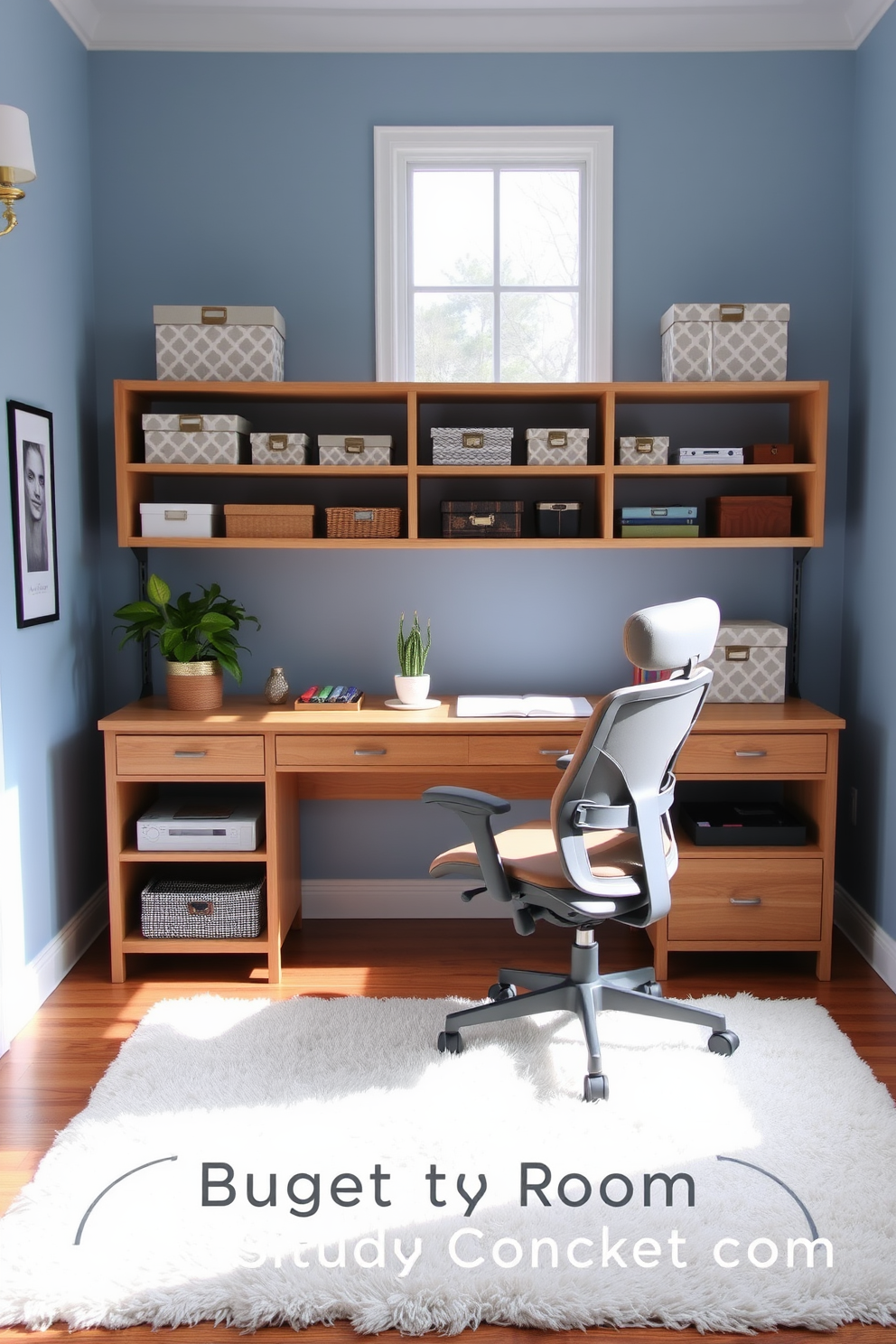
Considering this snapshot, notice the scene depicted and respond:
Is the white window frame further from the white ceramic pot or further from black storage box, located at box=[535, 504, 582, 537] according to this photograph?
A: the white ceramic pot

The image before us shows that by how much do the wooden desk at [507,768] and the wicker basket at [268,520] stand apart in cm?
59

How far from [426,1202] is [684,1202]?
0.50 metres

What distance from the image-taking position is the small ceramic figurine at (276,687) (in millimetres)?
3451

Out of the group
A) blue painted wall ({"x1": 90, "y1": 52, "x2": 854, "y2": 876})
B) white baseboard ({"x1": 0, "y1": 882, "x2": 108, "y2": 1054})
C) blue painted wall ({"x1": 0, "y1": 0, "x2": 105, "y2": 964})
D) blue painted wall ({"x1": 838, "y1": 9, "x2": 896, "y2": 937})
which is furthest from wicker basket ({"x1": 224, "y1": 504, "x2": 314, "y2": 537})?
blue painted wall ({"x1": 838, "y1": 9, "x2": 896, "y2": 937})

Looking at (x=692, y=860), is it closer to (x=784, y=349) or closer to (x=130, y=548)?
(x=784, y=349)

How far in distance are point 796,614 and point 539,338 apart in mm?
1267

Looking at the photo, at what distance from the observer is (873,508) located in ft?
11.1

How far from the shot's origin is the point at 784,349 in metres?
3.32

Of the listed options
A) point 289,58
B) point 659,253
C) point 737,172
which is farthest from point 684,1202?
point 289,58

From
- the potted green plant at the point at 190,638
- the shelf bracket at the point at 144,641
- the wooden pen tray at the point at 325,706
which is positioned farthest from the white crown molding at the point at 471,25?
the wooden pen tray at the point at 325,706

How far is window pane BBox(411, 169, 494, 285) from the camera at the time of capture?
11.7 feet

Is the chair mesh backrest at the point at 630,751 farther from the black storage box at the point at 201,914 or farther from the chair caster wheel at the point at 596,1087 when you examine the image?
the black storage box at the point at 201,914

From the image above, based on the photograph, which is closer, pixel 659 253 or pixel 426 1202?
pixel 426 1202

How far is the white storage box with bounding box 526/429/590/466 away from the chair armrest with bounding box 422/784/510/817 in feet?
4.10
